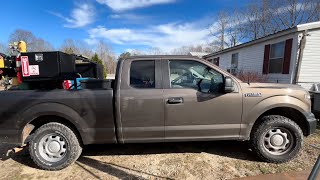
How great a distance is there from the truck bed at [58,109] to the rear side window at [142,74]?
452 mm

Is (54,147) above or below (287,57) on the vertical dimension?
below

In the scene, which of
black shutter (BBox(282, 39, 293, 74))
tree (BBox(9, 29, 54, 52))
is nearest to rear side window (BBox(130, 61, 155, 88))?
black shutter (BBox(282, 39, 293, 74))

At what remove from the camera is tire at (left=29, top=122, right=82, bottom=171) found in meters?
3.72

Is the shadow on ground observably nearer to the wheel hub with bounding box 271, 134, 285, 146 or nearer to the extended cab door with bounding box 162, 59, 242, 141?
the wheel hub with bounding box 271, 134, 285, 146

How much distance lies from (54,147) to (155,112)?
186 cm

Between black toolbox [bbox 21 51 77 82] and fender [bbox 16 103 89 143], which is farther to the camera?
black toolbox [bbox 21 51 77 82]

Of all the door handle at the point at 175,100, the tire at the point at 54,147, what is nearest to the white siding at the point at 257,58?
the door handle at the point at 175,100

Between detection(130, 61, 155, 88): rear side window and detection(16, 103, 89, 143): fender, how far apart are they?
43.2 inches

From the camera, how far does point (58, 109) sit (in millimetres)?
3633

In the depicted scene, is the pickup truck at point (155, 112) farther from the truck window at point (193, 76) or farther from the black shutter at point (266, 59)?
the black shutter at point (266, 59)

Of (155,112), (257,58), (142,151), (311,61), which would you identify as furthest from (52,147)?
(257,58)

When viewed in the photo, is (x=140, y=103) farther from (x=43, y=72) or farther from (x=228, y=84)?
(x=43, y=72)

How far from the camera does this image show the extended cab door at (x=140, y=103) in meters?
3.67

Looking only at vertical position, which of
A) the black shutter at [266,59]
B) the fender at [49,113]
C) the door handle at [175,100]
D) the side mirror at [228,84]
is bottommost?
the fender at [49,113]
